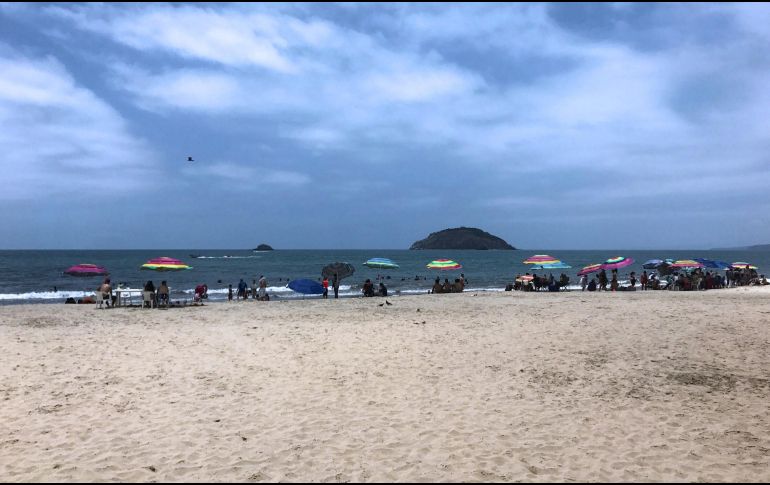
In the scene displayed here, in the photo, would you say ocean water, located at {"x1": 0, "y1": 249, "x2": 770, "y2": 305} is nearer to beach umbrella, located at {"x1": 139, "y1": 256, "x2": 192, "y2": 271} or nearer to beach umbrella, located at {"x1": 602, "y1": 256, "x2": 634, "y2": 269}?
beach umbrella, located at {"x1": 139, "y1": 256, "x2": 192, "y2": 271}

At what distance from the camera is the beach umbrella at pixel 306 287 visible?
1102 inches

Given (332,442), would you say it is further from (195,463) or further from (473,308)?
(473,308)

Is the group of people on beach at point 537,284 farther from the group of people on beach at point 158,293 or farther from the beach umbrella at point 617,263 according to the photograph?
the group of people on beach at point 158,293

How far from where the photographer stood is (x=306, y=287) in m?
28.2

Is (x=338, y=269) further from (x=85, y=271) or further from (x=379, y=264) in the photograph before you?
(x=85, y=271)

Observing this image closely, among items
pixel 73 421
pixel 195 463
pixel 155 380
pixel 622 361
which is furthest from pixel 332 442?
pixel 622 361

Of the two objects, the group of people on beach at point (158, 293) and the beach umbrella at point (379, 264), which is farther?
the beach umbrella at point (379, 264)

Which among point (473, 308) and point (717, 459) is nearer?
point (717, 459)

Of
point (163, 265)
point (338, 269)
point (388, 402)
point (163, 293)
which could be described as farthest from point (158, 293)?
point (388, 402)

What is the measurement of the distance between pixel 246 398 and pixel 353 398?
6.27ft

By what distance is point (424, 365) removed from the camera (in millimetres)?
10734

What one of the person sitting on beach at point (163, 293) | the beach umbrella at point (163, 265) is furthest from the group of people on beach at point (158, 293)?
the beach umbrella at point (163, 265)

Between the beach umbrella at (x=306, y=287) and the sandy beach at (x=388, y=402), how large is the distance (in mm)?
12443

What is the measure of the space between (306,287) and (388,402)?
67.0 ft
